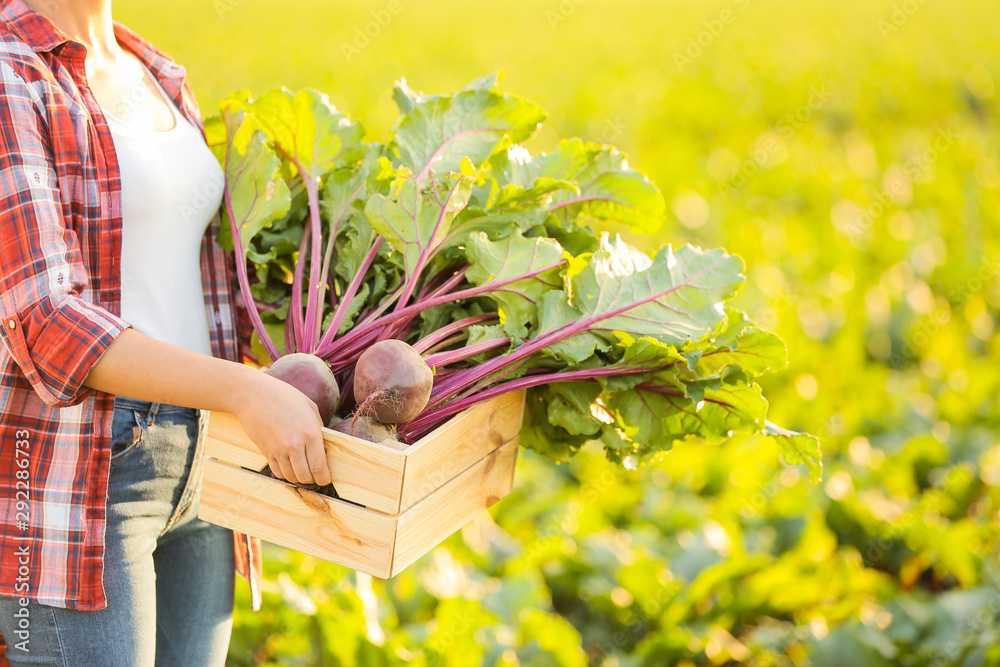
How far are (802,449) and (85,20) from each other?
5.62ft

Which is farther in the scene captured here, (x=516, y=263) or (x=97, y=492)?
(x=516, y=263)

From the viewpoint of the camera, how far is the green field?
3057 millimetres

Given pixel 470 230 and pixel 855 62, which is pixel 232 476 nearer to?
pixel 470 230

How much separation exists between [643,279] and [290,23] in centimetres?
1943

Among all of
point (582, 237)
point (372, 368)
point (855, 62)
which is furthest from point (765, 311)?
point (855, 62)

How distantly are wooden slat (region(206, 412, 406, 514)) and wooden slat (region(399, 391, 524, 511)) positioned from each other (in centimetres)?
2

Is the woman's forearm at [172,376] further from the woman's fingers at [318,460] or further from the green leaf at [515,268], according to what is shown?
the green leaf at [515,268]

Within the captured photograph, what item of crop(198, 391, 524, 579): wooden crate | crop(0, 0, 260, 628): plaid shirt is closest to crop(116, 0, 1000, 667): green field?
crop(198, 391, 524, 579): wooden crate

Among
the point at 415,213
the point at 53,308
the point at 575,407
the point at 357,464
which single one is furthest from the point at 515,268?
the point at 53,308

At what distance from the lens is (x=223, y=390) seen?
1.47 metres

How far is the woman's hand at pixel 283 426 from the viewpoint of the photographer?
1.45 meters

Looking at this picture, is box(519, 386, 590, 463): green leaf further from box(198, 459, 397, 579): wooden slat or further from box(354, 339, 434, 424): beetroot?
box(198, 459, 397, 579): wooden slat

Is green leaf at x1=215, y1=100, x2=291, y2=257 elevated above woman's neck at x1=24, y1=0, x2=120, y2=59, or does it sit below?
below

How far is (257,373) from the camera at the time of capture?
1.47m
